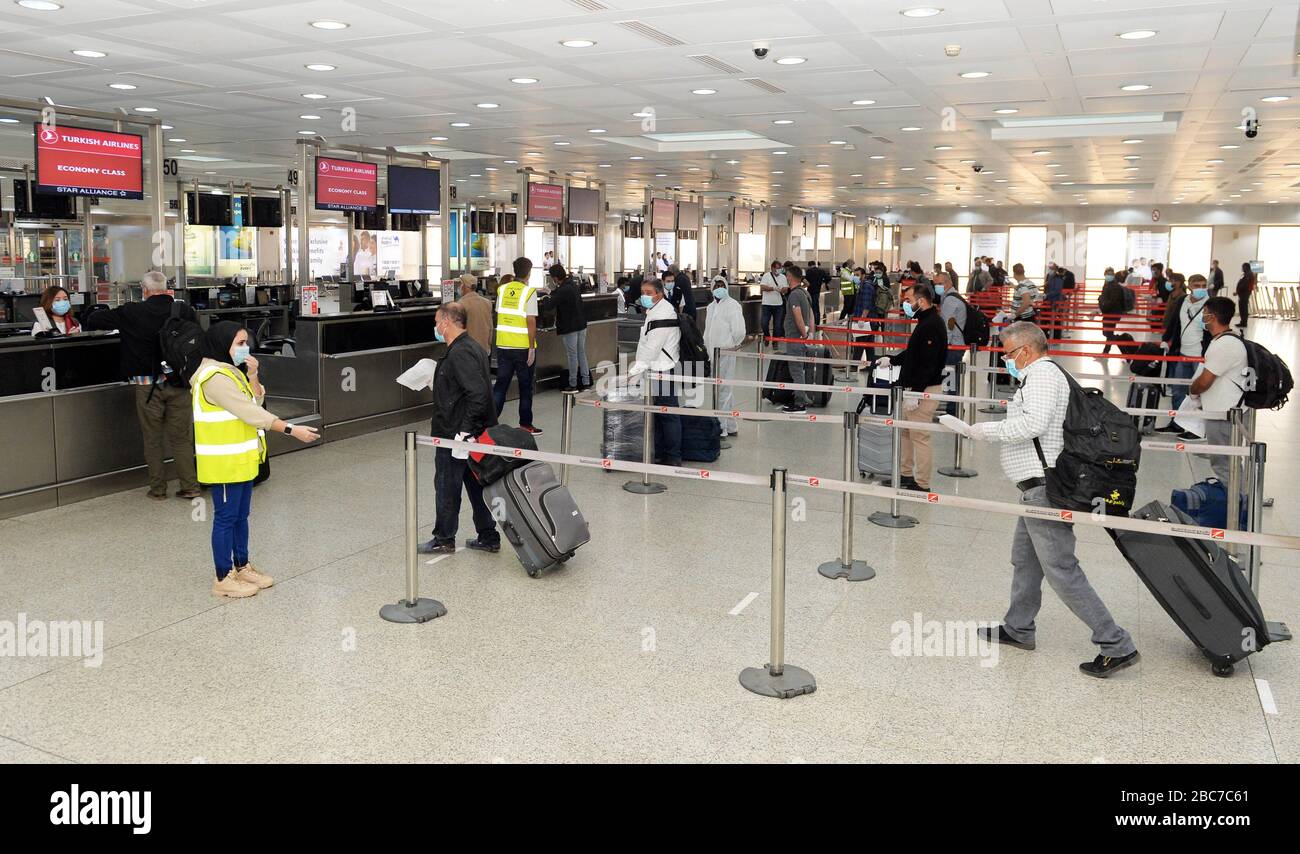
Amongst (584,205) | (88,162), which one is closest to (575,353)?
(584,205)

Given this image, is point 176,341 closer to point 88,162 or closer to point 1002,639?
point 88,162

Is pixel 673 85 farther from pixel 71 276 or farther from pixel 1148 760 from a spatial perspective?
pixel 71 276

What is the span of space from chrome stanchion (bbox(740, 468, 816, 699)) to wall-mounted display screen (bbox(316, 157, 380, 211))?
9.10 metres

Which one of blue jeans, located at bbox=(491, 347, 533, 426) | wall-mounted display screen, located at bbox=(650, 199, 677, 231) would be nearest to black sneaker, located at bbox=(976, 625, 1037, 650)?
blue jeans, located at bbox=(491, 347, 533, 426)

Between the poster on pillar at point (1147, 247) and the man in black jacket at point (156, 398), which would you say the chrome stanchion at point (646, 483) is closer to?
the man in black jacket at point (156, 398)

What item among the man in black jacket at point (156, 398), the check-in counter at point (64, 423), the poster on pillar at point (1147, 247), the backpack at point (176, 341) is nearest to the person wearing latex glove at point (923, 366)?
the backpack at point (176, 341)

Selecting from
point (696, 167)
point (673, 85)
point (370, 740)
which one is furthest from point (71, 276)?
point (370, 740)

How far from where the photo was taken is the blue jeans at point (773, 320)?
17.8m

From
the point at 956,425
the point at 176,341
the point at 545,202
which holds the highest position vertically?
the point at 545,202

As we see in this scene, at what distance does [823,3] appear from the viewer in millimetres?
6887

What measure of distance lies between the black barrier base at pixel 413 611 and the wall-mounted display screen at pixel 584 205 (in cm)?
1360

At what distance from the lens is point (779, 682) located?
4.79 meters

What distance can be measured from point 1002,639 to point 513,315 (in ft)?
22.6
